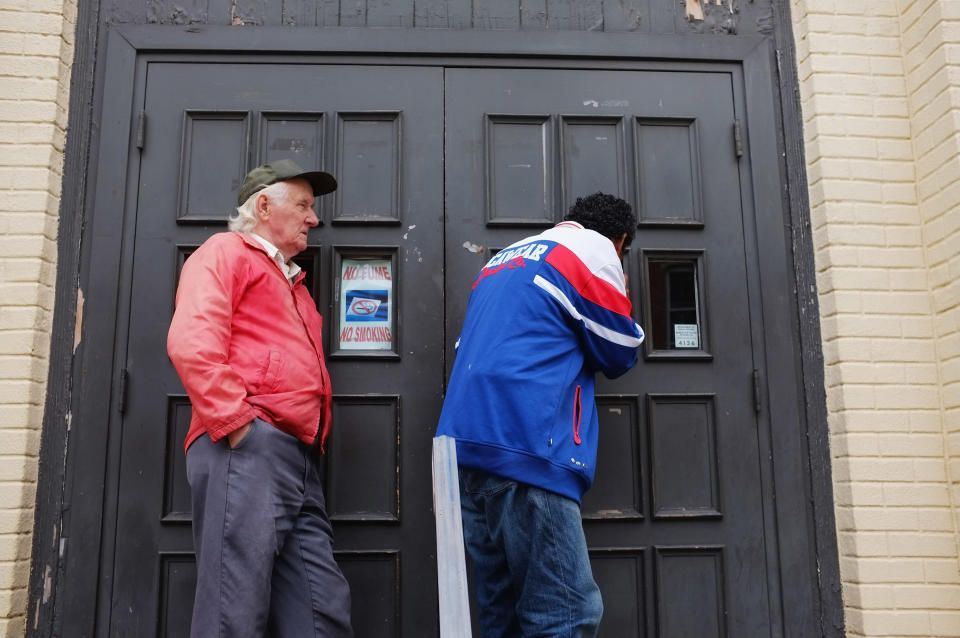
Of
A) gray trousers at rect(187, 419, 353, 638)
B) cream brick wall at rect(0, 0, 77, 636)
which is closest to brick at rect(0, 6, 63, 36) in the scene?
cream brick wall at rect(0, 0, 77, 636)

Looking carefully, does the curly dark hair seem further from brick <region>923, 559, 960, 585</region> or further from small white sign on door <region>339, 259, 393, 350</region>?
brick <region>923, 559, 960, 585</region>

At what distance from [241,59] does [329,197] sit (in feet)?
2.67

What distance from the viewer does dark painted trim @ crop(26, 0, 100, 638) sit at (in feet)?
11.1

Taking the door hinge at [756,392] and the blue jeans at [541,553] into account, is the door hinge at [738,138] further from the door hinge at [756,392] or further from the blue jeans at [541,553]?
the blue jeans at [541,553]

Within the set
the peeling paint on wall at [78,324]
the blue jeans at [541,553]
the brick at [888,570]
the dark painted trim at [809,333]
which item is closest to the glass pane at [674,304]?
the dark painted trim at [809,333]

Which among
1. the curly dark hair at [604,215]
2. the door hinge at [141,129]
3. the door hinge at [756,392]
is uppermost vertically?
the door hinge at [141,129]

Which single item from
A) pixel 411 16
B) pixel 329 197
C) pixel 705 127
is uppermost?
pixel 411 16

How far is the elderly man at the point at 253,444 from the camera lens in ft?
8.98

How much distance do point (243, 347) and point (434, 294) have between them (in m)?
1.03

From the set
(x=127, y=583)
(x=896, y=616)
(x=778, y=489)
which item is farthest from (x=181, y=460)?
(x=896, y=616)

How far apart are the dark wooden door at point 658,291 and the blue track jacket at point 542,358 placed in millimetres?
704

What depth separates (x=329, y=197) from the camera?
148 inches

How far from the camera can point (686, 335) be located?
3799 mm

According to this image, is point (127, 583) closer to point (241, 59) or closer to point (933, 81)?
point (241, 59)
